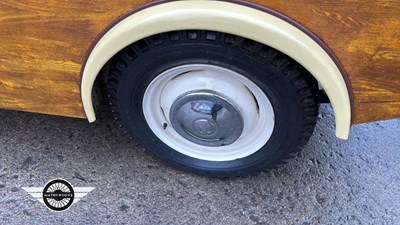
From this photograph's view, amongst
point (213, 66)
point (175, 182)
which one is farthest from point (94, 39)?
point (175, 182)

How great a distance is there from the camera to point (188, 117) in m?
1.80

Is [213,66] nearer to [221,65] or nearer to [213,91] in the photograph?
[221,65]

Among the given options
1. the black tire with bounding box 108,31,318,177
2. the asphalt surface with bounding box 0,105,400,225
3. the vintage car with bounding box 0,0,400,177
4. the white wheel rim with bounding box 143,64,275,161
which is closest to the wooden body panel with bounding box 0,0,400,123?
the vintage car with bounding box 0,0,400,177

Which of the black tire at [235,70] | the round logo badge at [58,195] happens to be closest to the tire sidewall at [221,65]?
the black tire at [235,70]

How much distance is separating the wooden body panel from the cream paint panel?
0.11 feet

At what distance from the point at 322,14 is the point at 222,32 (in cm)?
30

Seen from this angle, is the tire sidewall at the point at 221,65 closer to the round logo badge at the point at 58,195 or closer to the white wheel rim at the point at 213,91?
the white wheel rim at the point at 213,91

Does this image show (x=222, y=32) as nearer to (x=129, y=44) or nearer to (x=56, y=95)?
(x=129, y=44)

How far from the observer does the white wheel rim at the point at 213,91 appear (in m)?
1.68

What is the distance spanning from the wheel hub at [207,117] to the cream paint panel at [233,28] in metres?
0.36

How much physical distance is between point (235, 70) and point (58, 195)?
98 centimetres

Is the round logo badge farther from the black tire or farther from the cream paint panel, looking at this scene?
the cream paint panel

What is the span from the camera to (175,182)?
2.03 meters

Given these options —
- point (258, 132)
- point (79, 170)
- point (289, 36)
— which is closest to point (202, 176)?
point (258, 132)
